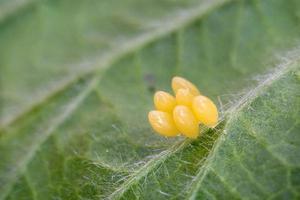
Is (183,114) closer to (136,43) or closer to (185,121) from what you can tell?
(185,121)

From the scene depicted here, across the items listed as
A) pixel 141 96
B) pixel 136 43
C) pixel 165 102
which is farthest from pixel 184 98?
pixel 136 43

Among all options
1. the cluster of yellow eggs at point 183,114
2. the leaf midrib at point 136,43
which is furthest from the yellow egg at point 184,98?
the leaf midrib at point 136,43

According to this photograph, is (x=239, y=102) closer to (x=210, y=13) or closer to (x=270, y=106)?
(x=270, y=106)

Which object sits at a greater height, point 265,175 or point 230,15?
point 230,15

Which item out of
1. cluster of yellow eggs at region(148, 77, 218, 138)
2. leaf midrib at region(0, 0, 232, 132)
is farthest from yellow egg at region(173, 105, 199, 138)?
leaf midrib at region(0, 0, 232, 132)

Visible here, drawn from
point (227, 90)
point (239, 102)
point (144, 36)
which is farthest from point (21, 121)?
point (239, 102)

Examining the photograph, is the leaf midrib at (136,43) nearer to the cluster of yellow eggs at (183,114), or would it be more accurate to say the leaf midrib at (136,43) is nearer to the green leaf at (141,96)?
the green leaf at (141,96)

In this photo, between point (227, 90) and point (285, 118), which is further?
point (227, 90)
